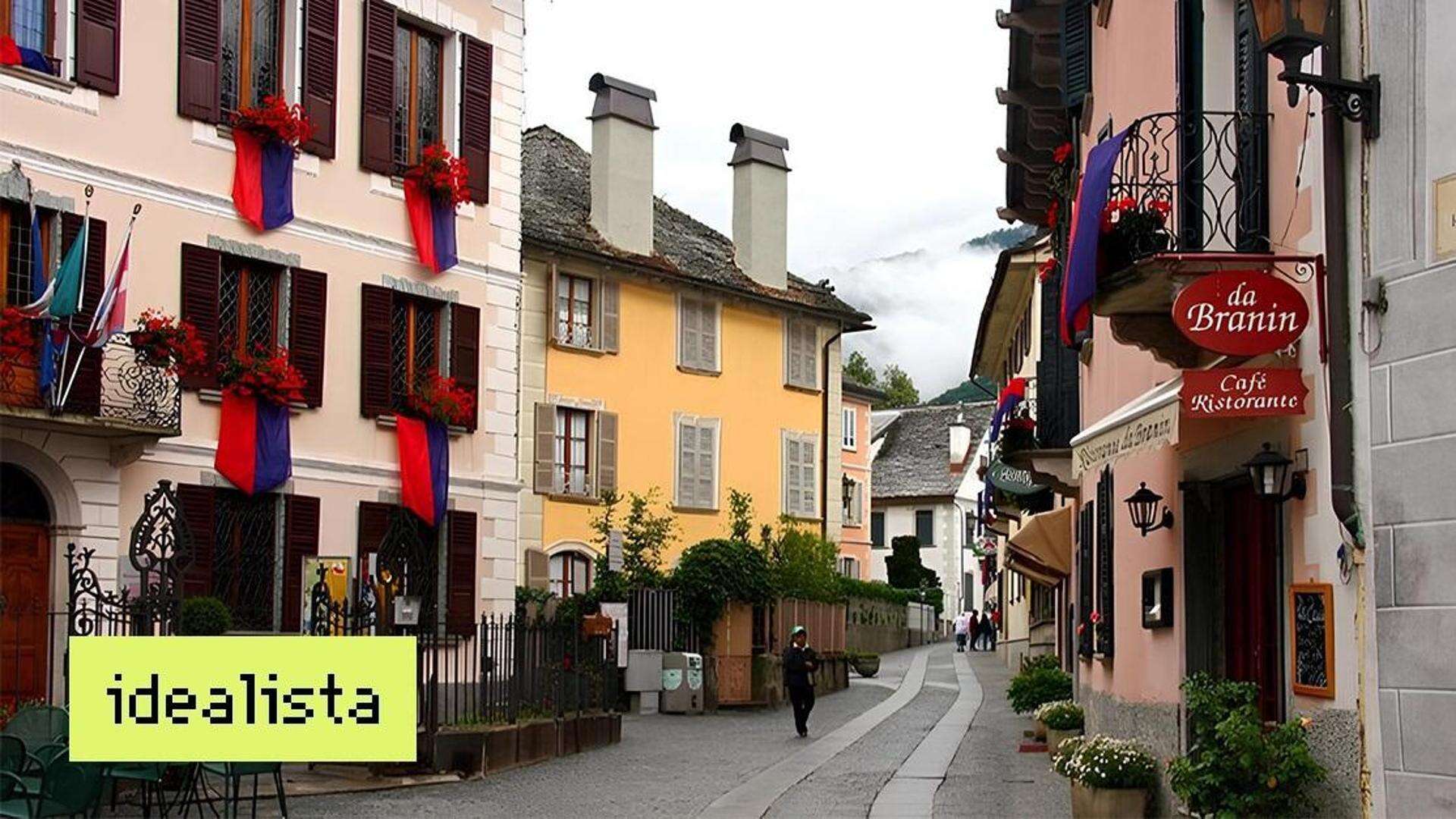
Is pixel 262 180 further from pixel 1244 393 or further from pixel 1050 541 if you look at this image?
pixel 1244 393

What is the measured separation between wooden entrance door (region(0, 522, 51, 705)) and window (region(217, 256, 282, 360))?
3684mm

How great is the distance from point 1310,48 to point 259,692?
6352mm

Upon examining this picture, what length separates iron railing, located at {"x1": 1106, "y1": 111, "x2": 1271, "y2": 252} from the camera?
456 inches

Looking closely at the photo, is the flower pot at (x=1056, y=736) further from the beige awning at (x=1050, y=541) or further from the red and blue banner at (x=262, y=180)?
the red and blue banner at (x=262, y=180)

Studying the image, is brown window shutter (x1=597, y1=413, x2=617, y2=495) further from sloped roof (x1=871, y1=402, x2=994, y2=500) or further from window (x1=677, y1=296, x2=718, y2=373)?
sloped roof (x1=871, y1=402, x2=994, y2=500)

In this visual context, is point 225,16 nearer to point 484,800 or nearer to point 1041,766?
point 484,800

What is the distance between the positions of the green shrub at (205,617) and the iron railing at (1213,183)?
39.7 ft

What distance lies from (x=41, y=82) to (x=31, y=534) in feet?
17.3

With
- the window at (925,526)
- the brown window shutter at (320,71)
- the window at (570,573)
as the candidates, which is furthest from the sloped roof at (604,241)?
the window at (925,526)

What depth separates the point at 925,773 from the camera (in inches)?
840

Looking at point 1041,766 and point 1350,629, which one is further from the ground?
point 1350,629

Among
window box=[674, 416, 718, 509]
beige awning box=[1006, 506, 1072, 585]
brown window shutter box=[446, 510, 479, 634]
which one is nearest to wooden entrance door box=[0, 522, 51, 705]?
brown window shutter box=[446, 510, 479, 634]

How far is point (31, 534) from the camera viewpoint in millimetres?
22250

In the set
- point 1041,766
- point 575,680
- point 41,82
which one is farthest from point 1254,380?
point 41,82
